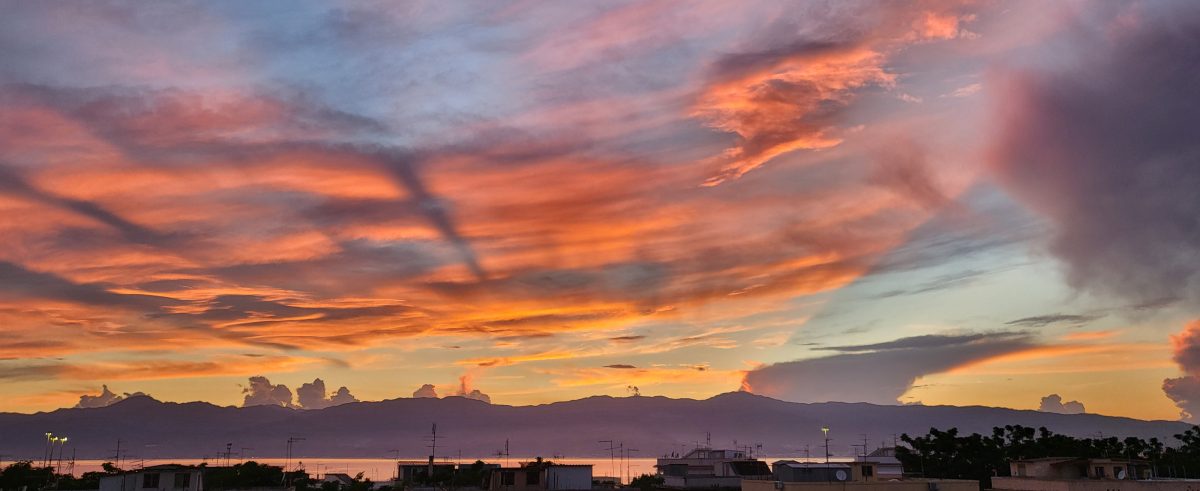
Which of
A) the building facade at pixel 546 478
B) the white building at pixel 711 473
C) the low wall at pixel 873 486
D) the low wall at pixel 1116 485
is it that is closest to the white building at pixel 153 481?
the building facade at pixel 546 478

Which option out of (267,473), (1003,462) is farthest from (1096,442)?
(267,473)

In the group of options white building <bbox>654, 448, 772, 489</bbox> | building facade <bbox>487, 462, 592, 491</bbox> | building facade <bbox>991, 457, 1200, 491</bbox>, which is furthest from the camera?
white building <bbox>654, 448, 772, 489</bbox>

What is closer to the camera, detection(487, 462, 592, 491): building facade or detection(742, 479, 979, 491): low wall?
detection(742, 479, 979, 491): low wall

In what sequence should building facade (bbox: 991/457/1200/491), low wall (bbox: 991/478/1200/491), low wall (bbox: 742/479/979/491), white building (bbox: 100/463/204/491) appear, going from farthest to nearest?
white building (bbox: 100/463/204/491) → building facade (bbox: 991/457/1200/491) → low wall (bbox: 991/478/1200/491) → low wall (bbox: 742/479/979/491)

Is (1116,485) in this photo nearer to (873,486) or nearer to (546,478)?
(873,486)

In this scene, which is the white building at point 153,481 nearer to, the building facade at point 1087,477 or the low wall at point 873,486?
the low wall at point 873,486

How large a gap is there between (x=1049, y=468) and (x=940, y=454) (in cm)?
6813

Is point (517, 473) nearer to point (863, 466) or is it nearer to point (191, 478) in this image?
point (191, 478)

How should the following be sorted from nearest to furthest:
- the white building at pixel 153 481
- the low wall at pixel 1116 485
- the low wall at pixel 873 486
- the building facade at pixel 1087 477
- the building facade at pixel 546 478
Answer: the low wall at pixel 873 486 → the low wall at pixel 1116 485 → the building facade at pixel 1087 477 → the white building at pixel 153 481 → the building facade at pixel 546 478

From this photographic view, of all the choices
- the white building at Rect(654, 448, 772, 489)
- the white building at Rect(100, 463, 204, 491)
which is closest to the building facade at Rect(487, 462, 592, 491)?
the white building at Rect(654, 448, 772, 489)

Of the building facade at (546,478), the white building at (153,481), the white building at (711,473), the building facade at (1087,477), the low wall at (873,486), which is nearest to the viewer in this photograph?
the low wall at (873,486)

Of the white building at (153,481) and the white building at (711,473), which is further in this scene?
the white building at (711,473)

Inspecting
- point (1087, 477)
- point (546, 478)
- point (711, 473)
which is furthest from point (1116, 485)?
point (711, 473)

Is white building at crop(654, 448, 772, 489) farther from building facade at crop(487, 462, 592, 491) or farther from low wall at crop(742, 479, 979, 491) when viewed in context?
low wall at crop(742, 479, 979, 491)
